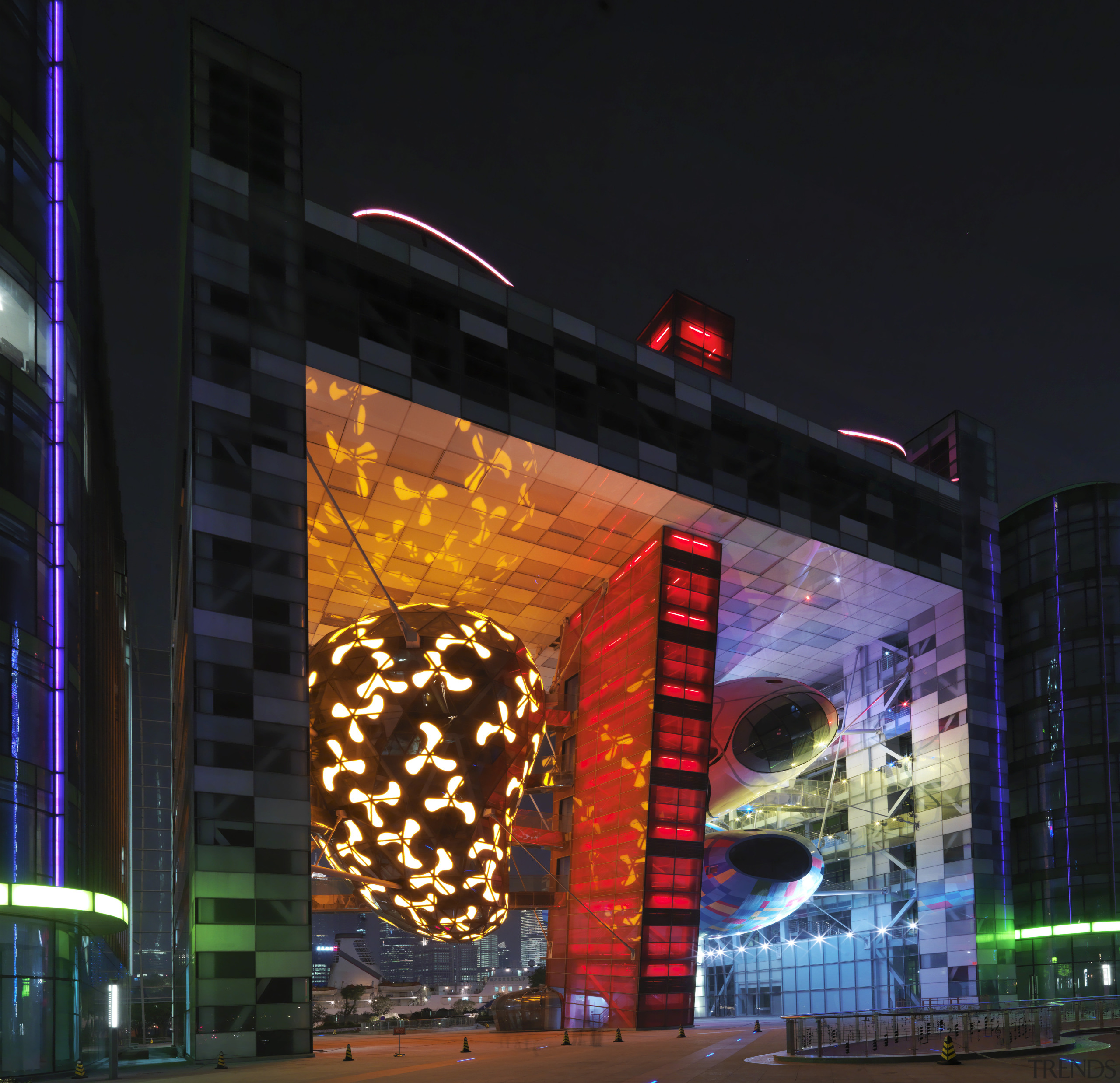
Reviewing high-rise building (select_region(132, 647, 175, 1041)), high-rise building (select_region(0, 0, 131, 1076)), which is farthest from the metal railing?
high-rise building (select_region(132, 647, 175, 1041))

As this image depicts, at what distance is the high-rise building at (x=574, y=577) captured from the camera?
28.5 meters

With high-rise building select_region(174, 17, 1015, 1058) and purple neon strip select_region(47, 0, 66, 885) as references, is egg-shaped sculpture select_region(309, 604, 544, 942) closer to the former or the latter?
high-rise building select_region(174, 17, 1015, 1058)

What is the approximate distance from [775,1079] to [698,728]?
22.8 meters

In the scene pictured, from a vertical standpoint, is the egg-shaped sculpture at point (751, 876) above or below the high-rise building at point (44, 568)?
below

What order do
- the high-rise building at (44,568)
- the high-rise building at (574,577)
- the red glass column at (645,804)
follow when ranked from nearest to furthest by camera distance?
the high-rise building at (44,568) < the high-rise building at (574,577) < the red glass column at (645,804)

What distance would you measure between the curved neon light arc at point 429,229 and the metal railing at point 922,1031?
24.5m

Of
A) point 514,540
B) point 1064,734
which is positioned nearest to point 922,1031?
point 514,540

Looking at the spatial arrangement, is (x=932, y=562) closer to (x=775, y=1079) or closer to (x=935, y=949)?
(x=935, y=949)

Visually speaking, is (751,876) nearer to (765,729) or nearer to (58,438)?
(765,729)

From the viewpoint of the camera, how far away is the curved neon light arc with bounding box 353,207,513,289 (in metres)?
36.5

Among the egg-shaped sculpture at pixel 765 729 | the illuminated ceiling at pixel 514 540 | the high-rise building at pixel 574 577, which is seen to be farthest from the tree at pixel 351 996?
the illuminated ceiling at pixel 514 540

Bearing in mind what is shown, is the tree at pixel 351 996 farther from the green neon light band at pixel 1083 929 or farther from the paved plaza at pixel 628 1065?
the paved plaza at pixel 628 1065

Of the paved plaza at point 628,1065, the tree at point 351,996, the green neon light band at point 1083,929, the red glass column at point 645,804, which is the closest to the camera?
the paved plaza at point 628,1065

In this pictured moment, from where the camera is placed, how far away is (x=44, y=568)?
24844 mm
